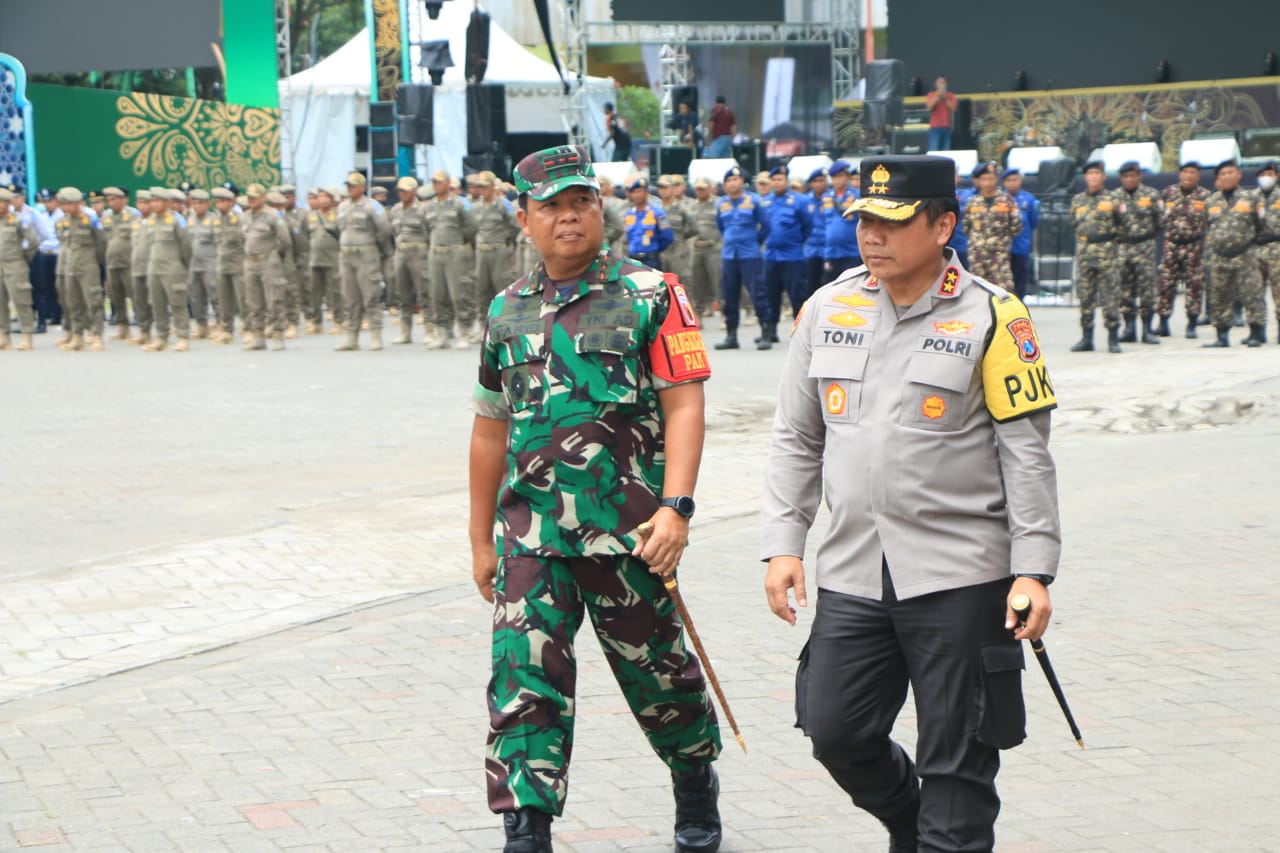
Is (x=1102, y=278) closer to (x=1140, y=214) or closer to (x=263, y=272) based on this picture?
(x=1140, y=214)

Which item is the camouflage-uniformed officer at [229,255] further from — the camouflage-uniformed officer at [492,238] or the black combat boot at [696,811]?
the black combat boot at [696,811]

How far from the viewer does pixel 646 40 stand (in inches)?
1403

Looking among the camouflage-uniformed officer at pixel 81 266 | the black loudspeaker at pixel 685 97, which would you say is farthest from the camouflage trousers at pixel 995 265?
the black loudspeaker at pixel 685 97

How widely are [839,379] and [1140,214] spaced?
14569 mm

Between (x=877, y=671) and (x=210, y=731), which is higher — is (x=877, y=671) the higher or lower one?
the higher one

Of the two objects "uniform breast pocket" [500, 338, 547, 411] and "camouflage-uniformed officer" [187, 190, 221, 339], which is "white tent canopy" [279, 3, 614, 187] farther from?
"uniform breast pocket" [500, 338, 547, 411]

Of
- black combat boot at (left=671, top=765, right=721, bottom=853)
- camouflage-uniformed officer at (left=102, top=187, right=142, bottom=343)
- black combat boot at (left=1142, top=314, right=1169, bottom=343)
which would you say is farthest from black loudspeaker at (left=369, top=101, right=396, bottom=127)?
black combat boot at (left=671, top=765, right=721, bottom=853)

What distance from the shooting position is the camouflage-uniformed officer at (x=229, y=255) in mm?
21375

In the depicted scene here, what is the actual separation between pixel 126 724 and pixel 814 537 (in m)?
4.07

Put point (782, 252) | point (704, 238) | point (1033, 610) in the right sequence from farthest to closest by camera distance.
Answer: point (704, 238) → point (782, 252) → point (1033, 610)

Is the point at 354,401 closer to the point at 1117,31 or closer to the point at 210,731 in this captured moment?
the point at 210,731

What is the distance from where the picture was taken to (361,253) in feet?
65.7

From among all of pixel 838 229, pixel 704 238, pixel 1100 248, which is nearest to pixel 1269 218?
pixel 1100 248

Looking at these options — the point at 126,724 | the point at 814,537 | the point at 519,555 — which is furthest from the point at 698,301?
the point at 519,555
